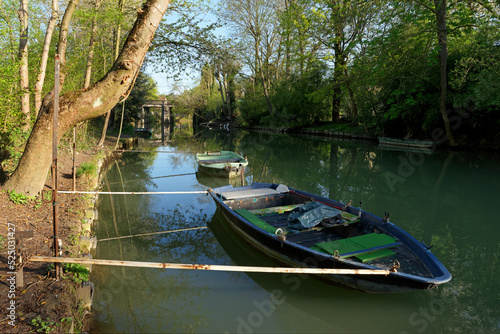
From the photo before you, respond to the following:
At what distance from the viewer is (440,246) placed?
6.60m

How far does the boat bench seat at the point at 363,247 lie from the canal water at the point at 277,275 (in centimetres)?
65

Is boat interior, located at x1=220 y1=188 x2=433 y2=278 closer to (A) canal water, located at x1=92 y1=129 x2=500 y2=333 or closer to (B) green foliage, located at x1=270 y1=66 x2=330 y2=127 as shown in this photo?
(A) canal water, located at x1=92 y1=129 x2=500 y2=333

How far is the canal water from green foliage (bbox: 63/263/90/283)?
47 centimetres

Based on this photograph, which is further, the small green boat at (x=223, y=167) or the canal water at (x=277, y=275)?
the small green boat at (x=223, y=167)

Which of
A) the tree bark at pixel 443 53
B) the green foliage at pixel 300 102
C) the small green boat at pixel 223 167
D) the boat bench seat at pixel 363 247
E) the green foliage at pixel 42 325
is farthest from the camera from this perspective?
the green foliage at pixel 300 102

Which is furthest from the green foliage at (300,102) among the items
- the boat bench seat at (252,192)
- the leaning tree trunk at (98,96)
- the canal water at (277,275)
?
the leaning tree trunk at (98,96)

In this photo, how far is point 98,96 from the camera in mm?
5551

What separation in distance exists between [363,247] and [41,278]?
4149 mm

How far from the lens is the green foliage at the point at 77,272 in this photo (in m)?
4.07

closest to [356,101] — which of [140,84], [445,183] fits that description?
[445,183]

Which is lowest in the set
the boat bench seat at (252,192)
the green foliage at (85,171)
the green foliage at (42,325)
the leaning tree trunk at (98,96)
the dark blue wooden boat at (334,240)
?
the green foliage at (42,325)

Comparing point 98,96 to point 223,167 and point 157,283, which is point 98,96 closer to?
point 157,283

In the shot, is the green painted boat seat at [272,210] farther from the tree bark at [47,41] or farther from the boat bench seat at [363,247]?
the tree bark at [47,41]

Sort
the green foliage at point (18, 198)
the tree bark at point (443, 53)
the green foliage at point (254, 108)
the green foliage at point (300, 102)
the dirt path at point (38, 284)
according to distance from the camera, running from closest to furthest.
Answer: the dirt path at point (38, 284)
the green foliage at point (18, 198)
the tree bark at point (443, 53)
the green foliage at point (300, 102)
the green foliage at point (254, 108)
